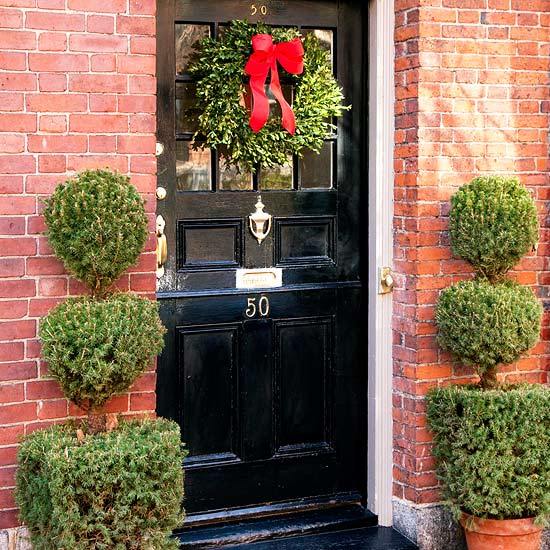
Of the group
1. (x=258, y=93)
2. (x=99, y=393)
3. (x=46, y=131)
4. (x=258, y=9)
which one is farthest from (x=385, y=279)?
(x=46, y=131)

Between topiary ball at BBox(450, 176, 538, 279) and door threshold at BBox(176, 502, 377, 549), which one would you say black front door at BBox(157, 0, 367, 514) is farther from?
topiary ball at BBox(450, 176, 538, 279)

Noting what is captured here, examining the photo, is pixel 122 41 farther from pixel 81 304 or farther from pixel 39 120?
pixel 81 304

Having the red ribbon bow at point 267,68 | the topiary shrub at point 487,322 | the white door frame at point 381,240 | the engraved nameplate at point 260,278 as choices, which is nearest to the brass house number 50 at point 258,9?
the red ribbon bow at point 267,68

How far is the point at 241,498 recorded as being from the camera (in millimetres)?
5027

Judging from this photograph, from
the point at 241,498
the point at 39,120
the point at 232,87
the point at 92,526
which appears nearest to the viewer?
the point at 92,526

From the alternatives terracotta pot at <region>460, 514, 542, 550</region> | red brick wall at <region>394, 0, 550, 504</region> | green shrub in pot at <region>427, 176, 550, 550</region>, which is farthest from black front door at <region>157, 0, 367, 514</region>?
terracotta pot at <region>460, 514, 542, 550</region>

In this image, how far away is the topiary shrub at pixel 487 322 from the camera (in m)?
4.65

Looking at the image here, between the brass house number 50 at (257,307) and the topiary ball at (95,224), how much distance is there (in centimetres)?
101

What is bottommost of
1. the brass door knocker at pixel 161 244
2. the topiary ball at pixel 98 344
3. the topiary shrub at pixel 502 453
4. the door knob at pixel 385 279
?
the topiary shrub at pixel 502 453

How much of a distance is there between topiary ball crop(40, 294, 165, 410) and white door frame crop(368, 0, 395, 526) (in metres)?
1.46

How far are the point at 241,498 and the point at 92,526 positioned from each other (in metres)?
1.29

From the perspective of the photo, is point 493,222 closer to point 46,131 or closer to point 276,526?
point 276,526

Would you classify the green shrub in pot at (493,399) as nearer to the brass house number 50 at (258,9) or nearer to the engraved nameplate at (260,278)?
the engraved nameplate at (260,278)

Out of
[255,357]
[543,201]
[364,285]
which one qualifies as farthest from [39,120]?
[543,201]
